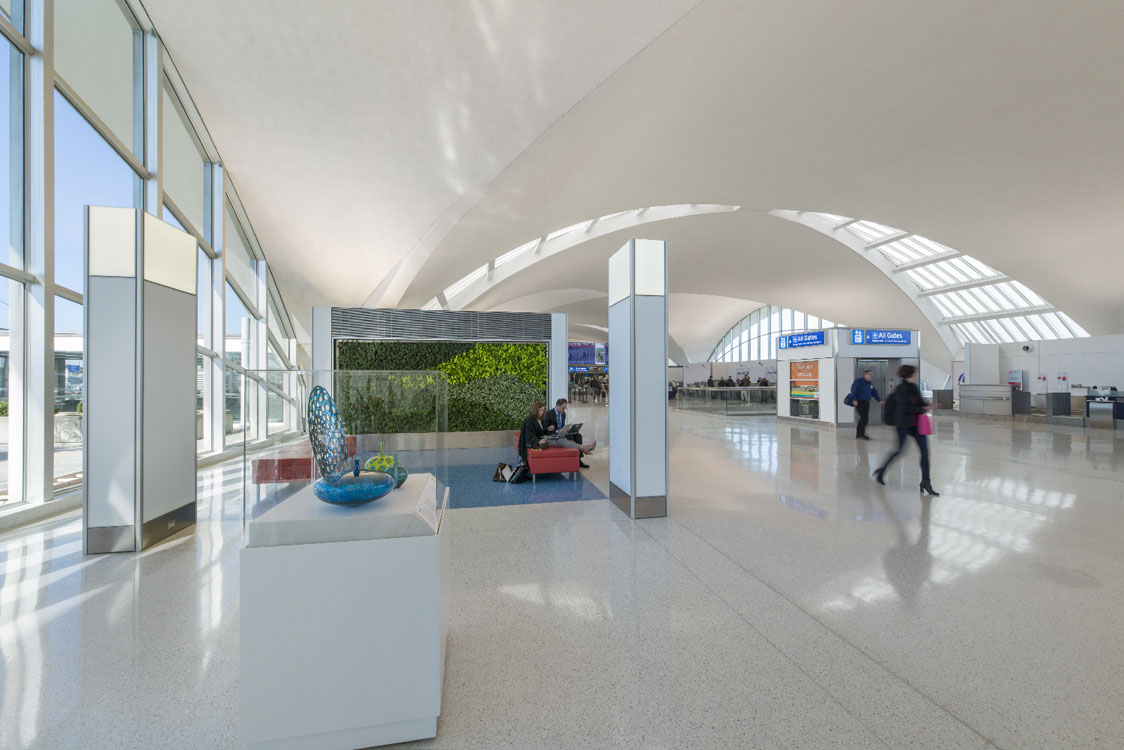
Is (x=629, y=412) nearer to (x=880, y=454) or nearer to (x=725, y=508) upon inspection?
(x=725, y=508)

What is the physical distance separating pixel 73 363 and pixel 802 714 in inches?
330

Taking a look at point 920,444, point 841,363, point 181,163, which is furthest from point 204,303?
point 841,363

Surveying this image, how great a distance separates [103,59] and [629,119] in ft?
29.2

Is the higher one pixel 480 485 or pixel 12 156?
pixel 12 156

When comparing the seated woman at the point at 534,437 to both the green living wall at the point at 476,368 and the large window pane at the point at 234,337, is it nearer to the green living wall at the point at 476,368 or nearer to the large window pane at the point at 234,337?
the green living wall at the point at 476,368

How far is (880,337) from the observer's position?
16672 millimetres

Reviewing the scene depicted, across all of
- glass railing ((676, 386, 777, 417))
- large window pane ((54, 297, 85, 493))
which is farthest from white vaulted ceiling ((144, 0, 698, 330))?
glass railing ((676, 386, 777, 417))

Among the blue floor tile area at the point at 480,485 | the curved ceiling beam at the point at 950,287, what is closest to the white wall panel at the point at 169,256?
the blue floor tile area at the point at 480,485

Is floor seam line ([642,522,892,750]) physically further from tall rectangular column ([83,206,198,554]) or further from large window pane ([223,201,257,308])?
large window pane ([223,201,257,308])

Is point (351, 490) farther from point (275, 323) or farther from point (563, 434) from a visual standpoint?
point (275, 323)

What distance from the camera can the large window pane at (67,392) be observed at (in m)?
6.23

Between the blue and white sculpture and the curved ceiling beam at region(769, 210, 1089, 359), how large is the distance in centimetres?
2294

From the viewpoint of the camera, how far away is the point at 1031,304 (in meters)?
27.5

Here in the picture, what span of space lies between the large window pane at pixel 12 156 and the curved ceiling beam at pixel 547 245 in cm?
1474
